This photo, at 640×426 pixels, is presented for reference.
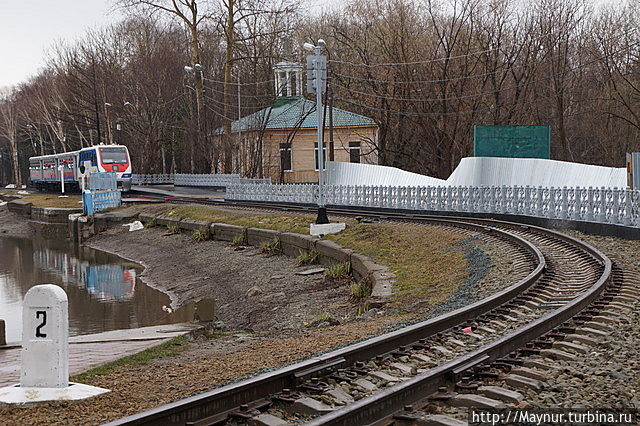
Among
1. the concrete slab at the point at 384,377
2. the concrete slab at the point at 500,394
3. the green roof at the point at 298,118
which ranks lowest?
the concrete slab at the point at 384,377

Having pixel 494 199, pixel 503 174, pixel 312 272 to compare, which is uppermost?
pixel 503 174

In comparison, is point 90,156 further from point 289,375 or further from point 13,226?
point 289,375

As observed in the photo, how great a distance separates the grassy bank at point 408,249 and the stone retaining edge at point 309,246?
1.00ft

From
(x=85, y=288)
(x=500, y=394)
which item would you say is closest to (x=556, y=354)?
(x=500, y=394)

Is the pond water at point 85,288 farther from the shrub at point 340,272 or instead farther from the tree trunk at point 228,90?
the tree trunk at point 228,90

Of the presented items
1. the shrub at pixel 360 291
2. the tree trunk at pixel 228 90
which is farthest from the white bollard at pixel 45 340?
the tree trunk at pixel 228 90

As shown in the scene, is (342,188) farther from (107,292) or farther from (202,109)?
(202,109)

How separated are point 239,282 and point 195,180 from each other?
38.8 m

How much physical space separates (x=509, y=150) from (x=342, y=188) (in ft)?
25.2

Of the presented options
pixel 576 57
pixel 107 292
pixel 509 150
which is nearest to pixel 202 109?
pixel 576 57

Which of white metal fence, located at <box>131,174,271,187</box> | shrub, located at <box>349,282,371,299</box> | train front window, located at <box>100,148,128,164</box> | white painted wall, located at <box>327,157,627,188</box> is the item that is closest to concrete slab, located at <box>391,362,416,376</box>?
shrub, located at <box>349,282,371,299</box>

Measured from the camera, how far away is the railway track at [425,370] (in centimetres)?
609

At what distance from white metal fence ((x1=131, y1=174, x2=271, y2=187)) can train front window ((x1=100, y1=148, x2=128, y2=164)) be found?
567cm

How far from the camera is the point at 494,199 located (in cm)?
2698
